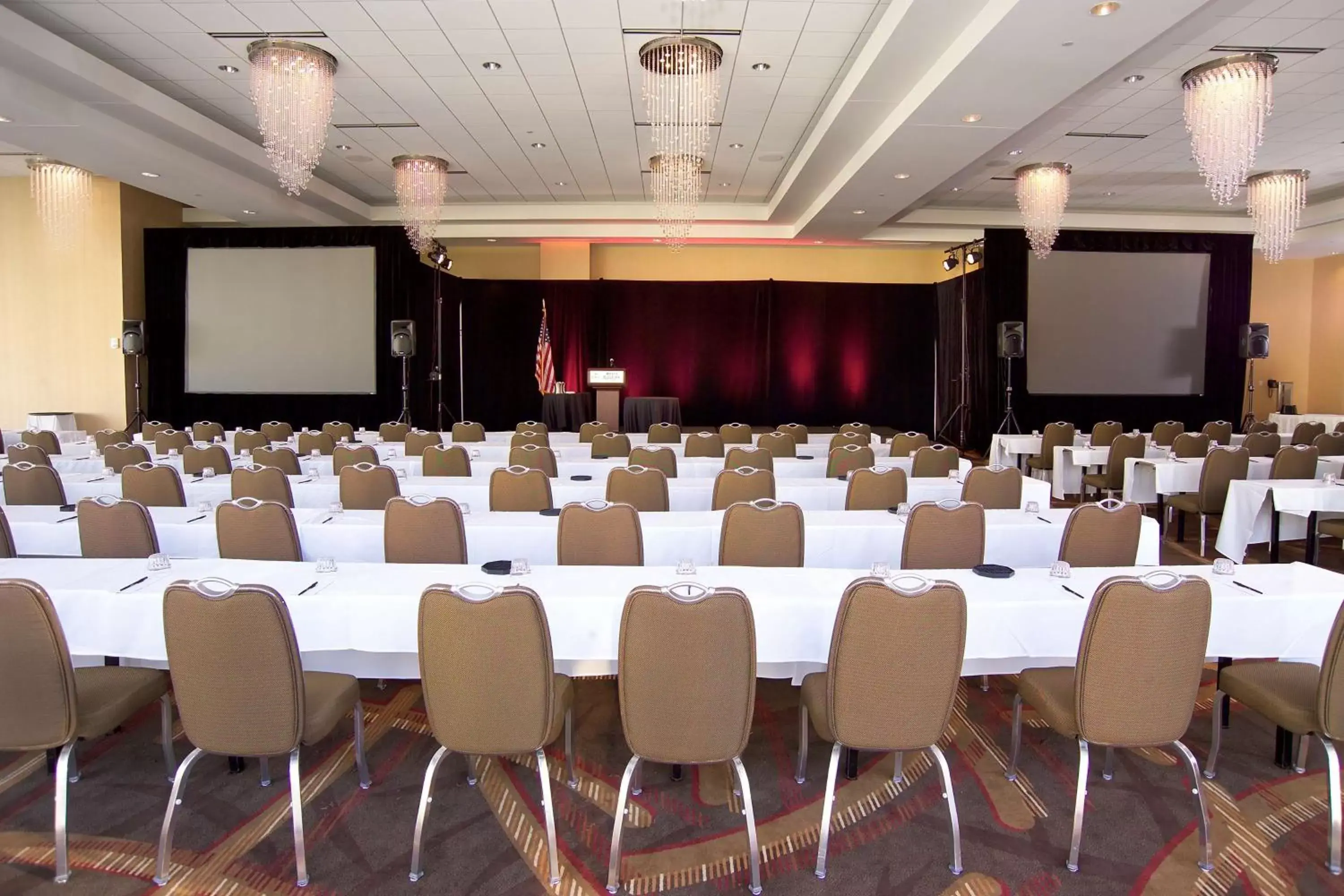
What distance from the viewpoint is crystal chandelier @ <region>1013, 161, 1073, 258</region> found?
10414 mm

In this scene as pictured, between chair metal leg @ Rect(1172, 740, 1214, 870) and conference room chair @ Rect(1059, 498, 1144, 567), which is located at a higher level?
conference room chair @ Rect(1059, 498, 1144, 567)

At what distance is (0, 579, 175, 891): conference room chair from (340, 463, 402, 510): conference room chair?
2.70 m

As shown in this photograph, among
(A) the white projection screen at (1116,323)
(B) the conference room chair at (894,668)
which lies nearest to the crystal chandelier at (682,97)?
(B) the conference room chair at (894,668)

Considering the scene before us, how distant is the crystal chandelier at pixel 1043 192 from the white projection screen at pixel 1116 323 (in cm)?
288

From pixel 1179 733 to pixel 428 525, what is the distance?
3204 millimetres

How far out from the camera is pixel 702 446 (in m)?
8.02

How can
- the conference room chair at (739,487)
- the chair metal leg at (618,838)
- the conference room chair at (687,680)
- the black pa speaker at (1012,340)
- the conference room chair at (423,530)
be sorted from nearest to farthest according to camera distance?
the conference room chair at (687,680) < the chair metal leg at (618,838) < the conference room chair at (423,530) < the conference room chair at (739,487) < the black pa speaker at (1012,340)

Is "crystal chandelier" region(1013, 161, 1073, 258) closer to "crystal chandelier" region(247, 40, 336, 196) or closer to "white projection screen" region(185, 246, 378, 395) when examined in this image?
"crystal chandelier" region(247, 40, 336, 196)

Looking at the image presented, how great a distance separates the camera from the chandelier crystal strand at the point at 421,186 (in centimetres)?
1048

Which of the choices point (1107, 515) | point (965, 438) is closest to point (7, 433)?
point (1107, 515)

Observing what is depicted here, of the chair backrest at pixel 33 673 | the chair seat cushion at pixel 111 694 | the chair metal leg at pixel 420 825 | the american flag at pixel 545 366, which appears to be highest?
the american flag at pixel 545 366

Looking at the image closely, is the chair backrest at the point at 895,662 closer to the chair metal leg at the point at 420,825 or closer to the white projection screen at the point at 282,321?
the chair metal leg at the point at 420,825

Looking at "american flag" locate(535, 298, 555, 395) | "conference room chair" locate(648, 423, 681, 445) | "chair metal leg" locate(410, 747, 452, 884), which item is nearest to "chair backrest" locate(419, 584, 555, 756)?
"chair metal leg" locate(410, 747, 452, 884)

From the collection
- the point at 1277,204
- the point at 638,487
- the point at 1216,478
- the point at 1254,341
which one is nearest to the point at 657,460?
the point at 638,487
